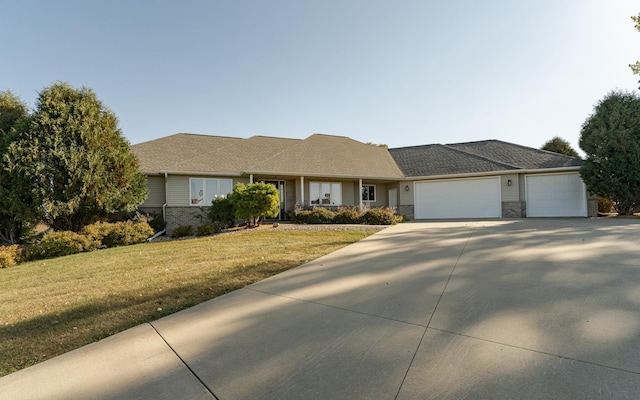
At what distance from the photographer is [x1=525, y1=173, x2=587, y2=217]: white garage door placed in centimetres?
1659

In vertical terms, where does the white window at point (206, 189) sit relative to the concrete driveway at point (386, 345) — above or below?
above

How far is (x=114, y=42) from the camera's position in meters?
12.2

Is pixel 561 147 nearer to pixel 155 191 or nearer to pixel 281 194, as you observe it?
pixel 281 194

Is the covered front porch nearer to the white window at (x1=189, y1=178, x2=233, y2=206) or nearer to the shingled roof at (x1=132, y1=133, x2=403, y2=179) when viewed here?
the shingled roof at (x1=132, y1=133, x2=403, y2=179)

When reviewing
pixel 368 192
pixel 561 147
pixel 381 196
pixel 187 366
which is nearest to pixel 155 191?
pixel 368 192

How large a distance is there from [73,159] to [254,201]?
658 cm

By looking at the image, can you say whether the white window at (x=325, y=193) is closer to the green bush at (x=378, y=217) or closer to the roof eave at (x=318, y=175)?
the roof eave at (x=318, y=175)

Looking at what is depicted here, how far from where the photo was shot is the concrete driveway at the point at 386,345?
2.16 meters

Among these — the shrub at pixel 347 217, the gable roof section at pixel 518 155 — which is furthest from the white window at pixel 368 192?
the gable roof section at pixel 518 155

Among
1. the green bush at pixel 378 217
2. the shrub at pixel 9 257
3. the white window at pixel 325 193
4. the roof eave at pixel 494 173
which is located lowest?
the shrub at pixel 9 257

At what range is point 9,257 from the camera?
29.2ft

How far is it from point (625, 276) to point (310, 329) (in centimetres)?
475

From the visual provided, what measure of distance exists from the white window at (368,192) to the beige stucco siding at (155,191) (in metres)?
12.5

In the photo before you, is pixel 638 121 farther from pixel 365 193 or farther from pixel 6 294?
pixel 6 294
